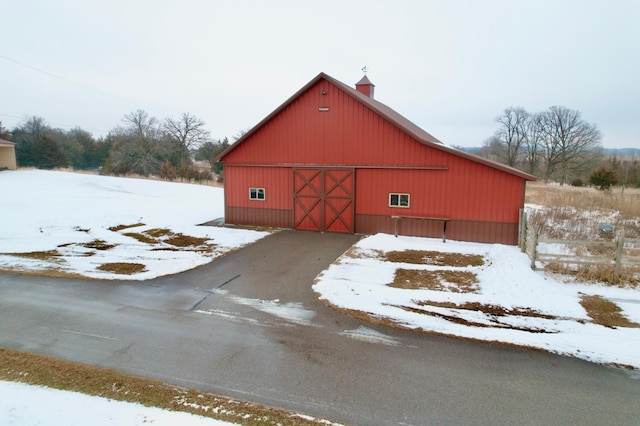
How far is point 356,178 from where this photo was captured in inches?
591

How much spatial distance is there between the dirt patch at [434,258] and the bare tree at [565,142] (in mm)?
45202

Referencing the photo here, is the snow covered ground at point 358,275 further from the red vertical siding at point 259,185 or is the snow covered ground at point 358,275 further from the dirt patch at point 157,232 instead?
the red vertical siding at point 259,185

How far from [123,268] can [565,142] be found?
189 feet

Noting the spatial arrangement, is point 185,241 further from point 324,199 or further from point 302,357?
point 302,357

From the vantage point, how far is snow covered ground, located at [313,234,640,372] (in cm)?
621

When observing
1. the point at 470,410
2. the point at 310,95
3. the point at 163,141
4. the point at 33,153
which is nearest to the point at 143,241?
the point at 310,95

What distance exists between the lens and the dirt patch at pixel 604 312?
22.6ft

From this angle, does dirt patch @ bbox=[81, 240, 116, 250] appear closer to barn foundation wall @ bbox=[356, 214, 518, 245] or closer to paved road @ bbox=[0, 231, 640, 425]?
paved road @ bbox=[0, 231, 640, 425]

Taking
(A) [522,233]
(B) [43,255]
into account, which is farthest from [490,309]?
(B) [43,255]

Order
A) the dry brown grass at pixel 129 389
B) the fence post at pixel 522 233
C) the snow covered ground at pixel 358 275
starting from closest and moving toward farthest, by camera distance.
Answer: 1. the dry brown grass at pixel 129 389
2. the snow covered ground at pixel 358 275
3. the fence post at pixel 522 233

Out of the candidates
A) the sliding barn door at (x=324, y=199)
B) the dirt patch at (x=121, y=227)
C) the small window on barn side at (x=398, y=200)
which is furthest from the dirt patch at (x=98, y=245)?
the small window on barn side at (x=398, y=200)

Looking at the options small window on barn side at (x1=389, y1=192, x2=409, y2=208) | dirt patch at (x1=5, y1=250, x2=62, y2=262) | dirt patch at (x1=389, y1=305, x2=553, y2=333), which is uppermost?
small window on barn side at (x1=389, y1=192, x2=409, y2=208)

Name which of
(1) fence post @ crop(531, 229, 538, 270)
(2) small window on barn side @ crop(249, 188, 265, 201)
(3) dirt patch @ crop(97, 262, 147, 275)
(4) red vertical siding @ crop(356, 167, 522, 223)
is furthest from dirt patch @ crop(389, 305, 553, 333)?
(2) small window on barn side @ crop(249, 188, 265, 201)

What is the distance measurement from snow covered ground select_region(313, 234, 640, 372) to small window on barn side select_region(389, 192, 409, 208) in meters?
3.85
